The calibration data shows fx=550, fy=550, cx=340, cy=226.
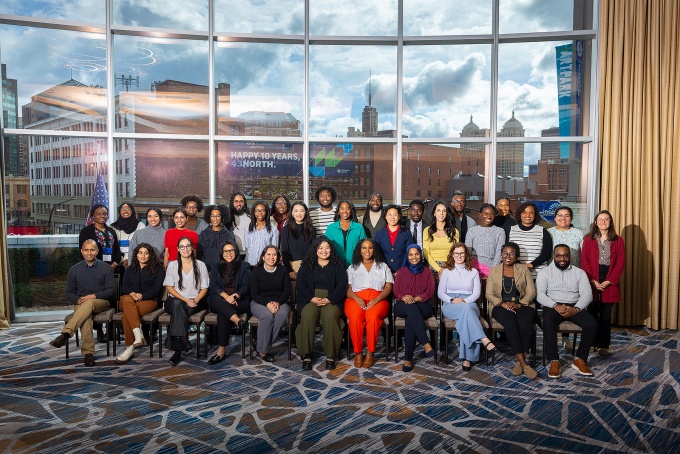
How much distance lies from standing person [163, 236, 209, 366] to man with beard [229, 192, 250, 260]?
0.77 meters

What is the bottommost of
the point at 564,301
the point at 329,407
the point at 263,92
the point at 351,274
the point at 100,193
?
the point at 329,407

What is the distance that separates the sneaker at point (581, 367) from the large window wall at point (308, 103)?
2.54 m

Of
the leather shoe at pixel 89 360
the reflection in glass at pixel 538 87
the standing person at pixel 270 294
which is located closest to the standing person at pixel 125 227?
the leather shoe at pixel 89 360

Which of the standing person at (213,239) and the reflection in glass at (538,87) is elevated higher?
the reflection in glass at (538,87)

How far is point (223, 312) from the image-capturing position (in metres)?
5.64

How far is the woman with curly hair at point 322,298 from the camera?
542 centimetres

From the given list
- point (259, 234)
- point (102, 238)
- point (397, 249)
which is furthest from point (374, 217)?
point (102, 238)

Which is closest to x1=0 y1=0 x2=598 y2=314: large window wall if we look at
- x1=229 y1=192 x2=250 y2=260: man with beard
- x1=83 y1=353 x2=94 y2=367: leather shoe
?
x1=229 y1=192 x2=250 y2=260: man with beard

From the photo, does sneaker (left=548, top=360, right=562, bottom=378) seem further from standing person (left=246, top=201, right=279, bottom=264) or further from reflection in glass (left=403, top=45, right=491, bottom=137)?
reflection in glass (left=403, top=45, right=491, bottom=137)

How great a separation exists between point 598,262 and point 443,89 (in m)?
3.13

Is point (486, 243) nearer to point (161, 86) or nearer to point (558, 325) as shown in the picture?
point (558, 325)

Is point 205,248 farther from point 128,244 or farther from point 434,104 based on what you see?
point 434,104

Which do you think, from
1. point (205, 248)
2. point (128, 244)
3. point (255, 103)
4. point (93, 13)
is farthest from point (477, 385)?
point (93, 13)

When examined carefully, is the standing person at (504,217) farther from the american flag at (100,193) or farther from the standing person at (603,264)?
the american flag at (100,193)
